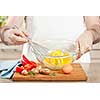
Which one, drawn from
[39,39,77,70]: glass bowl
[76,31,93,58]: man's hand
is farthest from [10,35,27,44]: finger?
[76,31,93,58]: man's hand

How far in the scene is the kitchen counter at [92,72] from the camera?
1.50m

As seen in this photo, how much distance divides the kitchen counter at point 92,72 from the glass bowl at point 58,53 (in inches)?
3.2

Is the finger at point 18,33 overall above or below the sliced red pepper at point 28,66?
above

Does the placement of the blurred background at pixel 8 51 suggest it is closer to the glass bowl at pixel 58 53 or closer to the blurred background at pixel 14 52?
the blurred background at pixel 14 52

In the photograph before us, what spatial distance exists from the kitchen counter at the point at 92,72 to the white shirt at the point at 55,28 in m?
0.03

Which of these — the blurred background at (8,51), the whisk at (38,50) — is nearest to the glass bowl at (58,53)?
the whisk at (38,50)

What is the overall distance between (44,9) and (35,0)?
60 mm

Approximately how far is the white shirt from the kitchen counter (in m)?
0.03

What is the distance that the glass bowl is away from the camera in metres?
1.50

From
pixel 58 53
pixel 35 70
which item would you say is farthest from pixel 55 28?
pixel 35 70

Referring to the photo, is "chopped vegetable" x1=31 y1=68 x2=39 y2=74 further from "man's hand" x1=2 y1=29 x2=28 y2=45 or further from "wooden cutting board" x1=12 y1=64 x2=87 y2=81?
"man's hand" x1=2 y1=29 x2=28 y2=45

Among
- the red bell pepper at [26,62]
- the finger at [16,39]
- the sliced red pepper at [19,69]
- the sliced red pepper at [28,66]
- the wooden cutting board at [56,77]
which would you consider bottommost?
the wooden cutting board at [56,77]
